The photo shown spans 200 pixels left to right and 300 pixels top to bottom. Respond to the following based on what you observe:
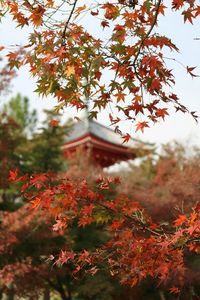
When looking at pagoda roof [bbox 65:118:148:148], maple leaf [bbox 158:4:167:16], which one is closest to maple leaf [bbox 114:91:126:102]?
maple leaf [bbox 158:4:167:16]

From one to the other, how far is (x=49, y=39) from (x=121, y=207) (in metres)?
1.84

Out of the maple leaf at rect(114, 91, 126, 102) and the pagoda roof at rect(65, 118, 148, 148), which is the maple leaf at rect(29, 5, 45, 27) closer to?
the maple leaf at rect(114, 91, 126, 102)

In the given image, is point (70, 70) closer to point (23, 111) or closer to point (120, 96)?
point (120, 96)

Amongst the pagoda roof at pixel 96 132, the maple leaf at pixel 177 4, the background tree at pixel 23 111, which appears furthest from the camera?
the background tree at pixel 23 111

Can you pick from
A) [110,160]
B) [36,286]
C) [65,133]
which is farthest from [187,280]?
[110,160]

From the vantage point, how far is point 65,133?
699 inches

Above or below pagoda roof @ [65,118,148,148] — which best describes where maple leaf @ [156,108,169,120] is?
below

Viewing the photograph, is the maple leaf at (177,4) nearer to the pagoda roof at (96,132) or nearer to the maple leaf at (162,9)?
the maple leaf at (162,9)

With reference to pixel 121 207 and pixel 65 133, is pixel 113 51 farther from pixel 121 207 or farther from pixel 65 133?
pixel 65 133

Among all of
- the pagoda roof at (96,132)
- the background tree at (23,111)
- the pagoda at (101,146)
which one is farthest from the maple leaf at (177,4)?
the background tree at (23,111)

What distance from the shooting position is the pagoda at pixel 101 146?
23766 millimetres

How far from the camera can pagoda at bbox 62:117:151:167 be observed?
23766 millimetres

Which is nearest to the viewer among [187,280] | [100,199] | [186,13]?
[186,13]

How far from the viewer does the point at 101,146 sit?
2436cm
